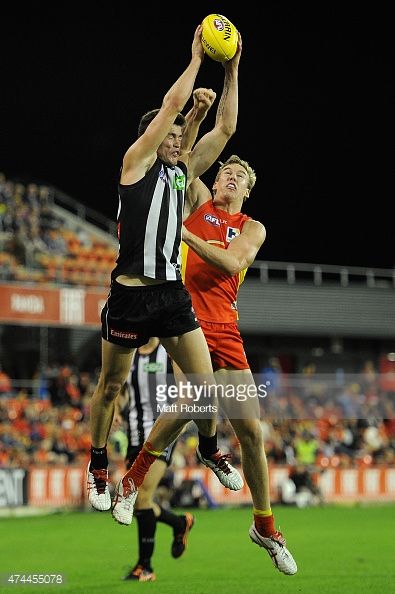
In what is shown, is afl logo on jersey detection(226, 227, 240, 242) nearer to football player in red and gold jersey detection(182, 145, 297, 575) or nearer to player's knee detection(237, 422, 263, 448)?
football player in red and gold jersey detection(182, 145, 297, 575)

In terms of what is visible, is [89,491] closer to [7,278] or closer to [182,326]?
[182,326]

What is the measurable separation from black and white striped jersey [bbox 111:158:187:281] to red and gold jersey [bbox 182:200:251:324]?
1.02 m

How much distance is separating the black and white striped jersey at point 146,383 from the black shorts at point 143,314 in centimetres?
336

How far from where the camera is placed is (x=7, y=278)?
79.9 feet

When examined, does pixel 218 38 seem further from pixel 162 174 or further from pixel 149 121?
pixel 162 174

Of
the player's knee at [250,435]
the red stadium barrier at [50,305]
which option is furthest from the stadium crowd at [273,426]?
the player's knee at [250,435]

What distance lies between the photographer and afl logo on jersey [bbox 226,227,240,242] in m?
8.66

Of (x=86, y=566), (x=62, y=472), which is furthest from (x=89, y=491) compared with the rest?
(x=62, y=472)

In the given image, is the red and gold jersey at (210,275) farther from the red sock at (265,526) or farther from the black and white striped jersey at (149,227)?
the red sock at (265,526)

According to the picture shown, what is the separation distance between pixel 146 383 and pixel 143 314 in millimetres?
3647

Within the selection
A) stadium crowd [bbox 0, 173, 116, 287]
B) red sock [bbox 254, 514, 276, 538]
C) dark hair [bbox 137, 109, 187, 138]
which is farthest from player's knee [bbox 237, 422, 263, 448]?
stadium crowd [bbox 0, 173, 116, 287]

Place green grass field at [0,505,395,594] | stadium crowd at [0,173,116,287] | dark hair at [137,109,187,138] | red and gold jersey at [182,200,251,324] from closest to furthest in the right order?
dark hair at [137,109,187,138] → red and gold jersey at [182,200,251,324] → green grass field at [0,505,395,594] → stadium crowd at [0,173,116,287]

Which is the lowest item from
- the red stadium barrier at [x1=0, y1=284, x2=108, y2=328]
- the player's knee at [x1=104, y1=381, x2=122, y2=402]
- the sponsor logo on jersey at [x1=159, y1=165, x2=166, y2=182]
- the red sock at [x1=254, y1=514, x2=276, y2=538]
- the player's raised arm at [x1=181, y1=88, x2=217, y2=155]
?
the red sock at [x1=254, y1=514, x2=276, y2=538]

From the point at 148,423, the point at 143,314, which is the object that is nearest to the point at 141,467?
the point at 143,314
